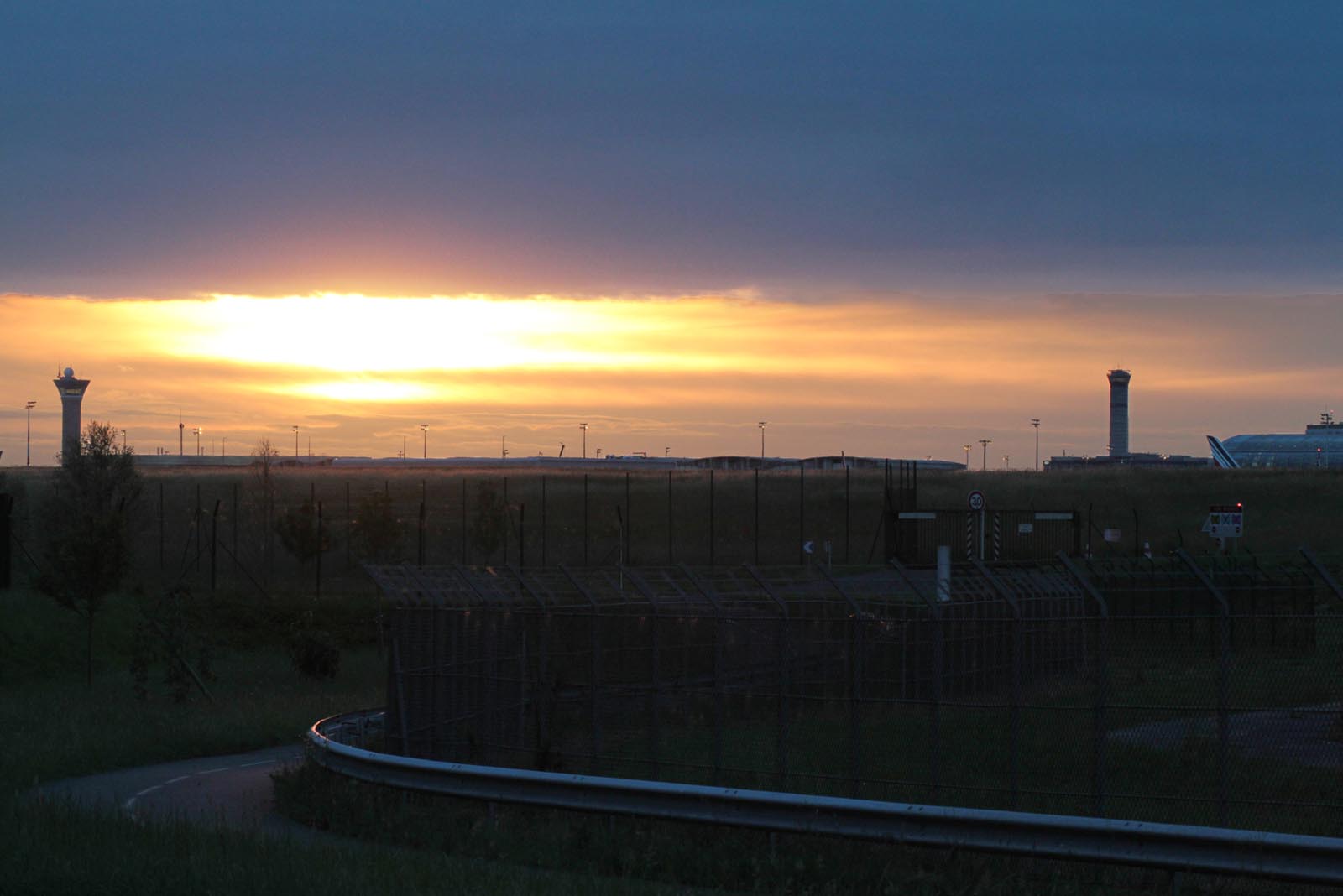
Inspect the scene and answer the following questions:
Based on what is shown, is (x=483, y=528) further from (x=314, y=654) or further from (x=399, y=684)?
(x=399, y=684)

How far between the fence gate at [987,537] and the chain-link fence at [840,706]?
26.4m

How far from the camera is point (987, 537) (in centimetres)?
6050

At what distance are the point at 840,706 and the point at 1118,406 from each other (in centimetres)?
17556

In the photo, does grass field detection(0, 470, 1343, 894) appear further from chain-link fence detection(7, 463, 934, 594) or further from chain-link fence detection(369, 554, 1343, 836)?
chain-link fence detection(7, 463, 934, 594)

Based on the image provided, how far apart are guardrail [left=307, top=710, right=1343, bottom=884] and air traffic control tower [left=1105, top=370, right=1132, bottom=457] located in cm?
18363

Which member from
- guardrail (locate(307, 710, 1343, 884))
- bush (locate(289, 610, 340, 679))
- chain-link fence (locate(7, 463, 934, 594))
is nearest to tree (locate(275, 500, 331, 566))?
chain-link fence (locate(7, 463, 934, 594))

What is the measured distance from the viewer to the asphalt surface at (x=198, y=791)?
14953 mm

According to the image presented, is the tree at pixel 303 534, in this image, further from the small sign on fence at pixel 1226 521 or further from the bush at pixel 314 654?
the small sign on fence at pixel 1226 521

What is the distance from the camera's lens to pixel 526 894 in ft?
33.4

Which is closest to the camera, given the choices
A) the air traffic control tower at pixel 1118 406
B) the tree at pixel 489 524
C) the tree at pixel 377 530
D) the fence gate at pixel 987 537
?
the tree at pixel 377 530

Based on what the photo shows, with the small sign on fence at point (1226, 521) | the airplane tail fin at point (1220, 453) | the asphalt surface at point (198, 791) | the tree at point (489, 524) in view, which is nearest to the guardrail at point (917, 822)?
the asphalt surface at point (198, 791)

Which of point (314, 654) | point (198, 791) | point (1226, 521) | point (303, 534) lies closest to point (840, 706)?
point (198, 791)

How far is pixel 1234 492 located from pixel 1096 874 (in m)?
75.4

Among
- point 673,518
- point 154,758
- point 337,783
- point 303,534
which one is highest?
point 303,534
